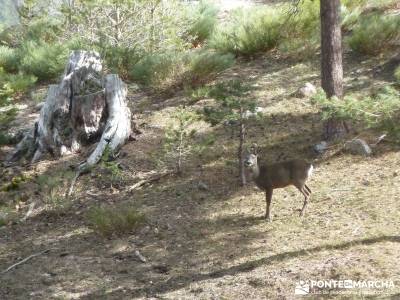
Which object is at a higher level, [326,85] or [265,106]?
[326,85]

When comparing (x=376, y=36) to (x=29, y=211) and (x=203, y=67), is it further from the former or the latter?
(x=29, y=211)

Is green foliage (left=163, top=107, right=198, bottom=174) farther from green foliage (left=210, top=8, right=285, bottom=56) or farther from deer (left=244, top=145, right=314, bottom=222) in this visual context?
green foliage (left=210, top=8, right=285, bottom=56)

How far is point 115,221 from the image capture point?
263 inches

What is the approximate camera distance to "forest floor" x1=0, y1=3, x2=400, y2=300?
5461 mm

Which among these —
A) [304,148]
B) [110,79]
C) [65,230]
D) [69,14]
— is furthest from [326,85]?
[69,14]

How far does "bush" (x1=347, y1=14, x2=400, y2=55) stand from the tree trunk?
3.46 metres

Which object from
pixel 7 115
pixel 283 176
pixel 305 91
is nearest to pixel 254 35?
pixel 305 91

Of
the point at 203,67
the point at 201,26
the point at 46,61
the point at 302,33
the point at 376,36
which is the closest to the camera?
the point at 203,67

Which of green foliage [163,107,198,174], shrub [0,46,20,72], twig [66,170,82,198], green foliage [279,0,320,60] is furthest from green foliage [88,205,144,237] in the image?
shrub [0,46,20,72]

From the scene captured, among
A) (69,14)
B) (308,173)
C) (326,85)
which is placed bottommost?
(308,173)

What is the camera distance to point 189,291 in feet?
17.6

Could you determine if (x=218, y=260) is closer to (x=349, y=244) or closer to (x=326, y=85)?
(x=349, y=244)

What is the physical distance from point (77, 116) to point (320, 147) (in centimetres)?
408

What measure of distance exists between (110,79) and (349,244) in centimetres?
535
